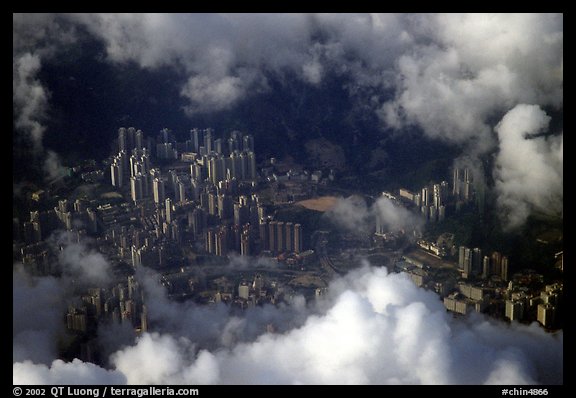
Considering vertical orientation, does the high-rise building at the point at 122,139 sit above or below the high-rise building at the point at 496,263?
above

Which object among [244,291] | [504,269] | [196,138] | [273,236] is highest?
[196,138]

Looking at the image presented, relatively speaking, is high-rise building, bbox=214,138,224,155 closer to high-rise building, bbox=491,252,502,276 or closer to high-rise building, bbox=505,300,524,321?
high-rise building, bbox=491,252,502,276

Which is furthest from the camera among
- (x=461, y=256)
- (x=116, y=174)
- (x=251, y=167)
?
(x=251, y=167)

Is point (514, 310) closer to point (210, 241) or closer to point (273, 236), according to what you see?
point (273, 236)

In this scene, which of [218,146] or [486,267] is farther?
[218,146]

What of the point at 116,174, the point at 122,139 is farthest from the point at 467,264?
the point at 122,139

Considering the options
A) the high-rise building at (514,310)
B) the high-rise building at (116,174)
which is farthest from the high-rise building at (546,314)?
the high-rise building at (116,174)

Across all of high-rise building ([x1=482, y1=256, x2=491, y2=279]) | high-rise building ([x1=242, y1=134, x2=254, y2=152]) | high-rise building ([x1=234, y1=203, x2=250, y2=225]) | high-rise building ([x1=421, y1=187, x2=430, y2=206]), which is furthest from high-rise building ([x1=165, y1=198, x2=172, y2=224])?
high-rise building ([x1=482, y1=256, x2=491, y2=279])

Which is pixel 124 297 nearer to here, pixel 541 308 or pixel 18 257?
pixel 18 257

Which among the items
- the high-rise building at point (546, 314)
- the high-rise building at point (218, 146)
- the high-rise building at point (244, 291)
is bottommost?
the high-rise building at point (546, 314)

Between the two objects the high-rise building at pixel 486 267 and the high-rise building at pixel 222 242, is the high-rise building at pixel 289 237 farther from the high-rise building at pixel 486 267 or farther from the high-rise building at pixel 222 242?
the high-rise building at pixel 486 267

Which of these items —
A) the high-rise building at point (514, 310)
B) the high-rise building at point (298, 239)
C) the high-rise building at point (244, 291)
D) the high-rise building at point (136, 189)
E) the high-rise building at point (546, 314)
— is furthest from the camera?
the high-rise building at point (136, 189)
